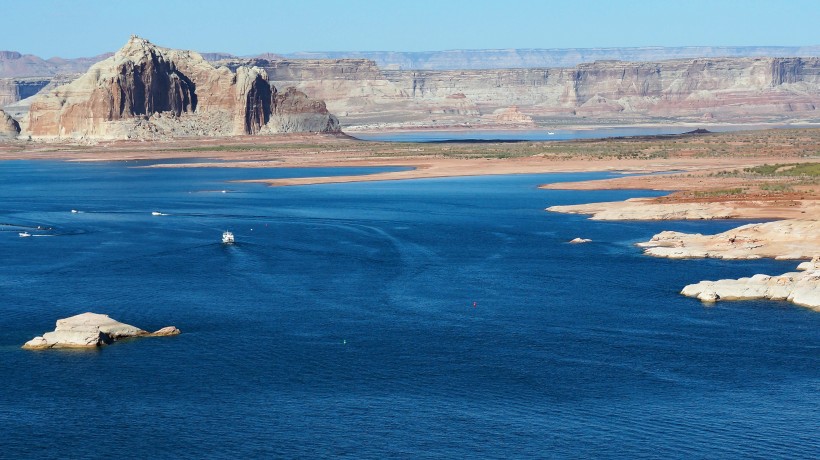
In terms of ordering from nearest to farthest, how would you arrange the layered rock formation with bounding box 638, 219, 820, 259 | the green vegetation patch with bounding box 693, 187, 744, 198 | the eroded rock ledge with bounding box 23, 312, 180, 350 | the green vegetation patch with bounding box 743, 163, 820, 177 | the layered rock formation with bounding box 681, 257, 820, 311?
the eroded rock ledge with bounding box 23, 312, 180, 350, the layered rock formation with bounding box 681, 257, 820, 311, the layered rock formation with bounding box 638, 219, 820, 259, the green vegetation patch with bounding box 693, 187, 744, 198, the green vegetation patch with bounding box 743, 163, 820, 177

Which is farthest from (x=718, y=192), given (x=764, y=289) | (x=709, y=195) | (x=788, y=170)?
(x=764, y=289)

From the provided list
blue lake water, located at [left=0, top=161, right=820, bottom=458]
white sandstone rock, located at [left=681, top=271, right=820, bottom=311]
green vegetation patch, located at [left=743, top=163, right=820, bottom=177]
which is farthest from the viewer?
green vegetation patch, located at [left=743, top=163, right=820, bottom=177]

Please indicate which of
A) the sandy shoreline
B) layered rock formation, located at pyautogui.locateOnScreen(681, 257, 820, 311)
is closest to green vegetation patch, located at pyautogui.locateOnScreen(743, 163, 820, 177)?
the sandy shoreline

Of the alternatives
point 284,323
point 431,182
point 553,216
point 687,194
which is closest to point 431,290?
point 284,323

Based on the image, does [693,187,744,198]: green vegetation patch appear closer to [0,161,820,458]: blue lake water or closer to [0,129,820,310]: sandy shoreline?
[0,129,820,310]: sandy shoreline

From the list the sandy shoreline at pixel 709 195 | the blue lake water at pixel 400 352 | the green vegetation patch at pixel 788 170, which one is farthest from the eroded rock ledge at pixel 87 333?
the green vegetation patch at pixel 788 170

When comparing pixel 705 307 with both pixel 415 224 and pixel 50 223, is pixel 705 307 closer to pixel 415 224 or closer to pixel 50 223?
pixel 415 224
